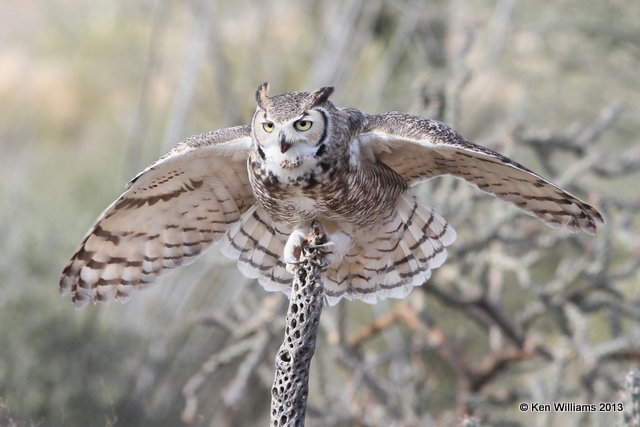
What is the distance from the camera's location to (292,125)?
2.72m

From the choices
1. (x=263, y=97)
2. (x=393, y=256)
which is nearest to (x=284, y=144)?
(x=263, y=97)

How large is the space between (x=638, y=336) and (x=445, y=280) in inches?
42.7

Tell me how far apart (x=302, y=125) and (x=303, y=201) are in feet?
0.89

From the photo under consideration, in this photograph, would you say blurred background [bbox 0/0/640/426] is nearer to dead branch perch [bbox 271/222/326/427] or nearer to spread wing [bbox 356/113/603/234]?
dead branch perch [bbox 271/222/326/427]

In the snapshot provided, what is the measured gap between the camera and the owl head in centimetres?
272

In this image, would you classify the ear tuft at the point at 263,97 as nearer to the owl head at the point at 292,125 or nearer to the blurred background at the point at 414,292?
the owl head at the point at 292,125

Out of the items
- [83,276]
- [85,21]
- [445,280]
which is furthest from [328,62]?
[85,21]

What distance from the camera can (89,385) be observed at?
5703mm

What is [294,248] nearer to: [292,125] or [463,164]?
[292,125]

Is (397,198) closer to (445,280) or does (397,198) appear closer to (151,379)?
(445,280)

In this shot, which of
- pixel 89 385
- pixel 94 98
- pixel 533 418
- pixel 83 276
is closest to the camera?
pixel 83 276

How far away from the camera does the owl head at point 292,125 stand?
2.72 metres

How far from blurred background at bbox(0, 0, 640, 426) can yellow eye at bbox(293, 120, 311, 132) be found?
3.29 feet

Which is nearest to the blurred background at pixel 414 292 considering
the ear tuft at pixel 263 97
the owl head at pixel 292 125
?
the owl head at pixel 292 125
